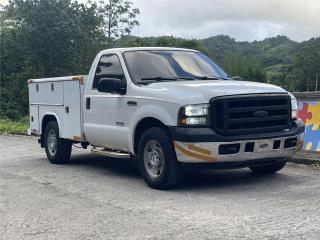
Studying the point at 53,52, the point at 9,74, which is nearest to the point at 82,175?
the point at 53,52

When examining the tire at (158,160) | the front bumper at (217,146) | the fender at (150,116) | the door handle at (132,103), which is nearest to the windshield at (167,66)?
the door handle at (132,103)

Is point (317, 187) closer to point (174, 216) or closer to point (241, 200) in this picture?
point (241, 200)

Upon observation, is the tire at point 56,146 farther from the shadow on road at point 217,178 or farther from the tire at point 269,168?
the tire at point 269,168

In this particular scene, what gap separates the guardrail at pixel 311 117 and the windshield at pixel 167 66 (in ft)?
6.60

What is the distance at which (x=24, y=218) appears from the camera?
586cm

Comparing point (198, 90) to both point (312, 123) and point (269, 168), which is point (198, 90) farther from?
point (312, 123)

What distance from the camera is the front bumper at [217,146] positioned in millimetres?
6707

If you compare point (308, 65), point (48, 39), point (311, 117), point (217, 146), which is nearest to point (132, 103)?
point (217, 146)

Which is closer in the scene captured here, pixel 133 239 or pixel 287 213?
pixel 133 239

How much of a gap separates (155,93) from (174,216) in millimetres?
2186

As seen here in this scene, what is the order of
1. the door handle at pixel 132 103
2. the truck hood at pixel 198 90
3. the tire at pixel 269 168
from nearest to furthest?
1. the truck hood at pixel 198 90
2. the door handle at pixel 132 103
3. the tire at pixel 269 168

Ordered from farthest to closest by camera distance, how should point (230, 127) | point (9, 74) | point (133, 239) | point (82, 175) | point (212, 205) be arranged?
point (9, 74), point (82, 175), point (230, 127), point (212, 205), point (133, 239)

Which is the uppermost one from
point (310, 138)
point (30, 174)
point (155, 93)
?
point (155, 93)

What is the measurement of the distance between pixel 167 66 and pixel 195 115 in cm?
169
